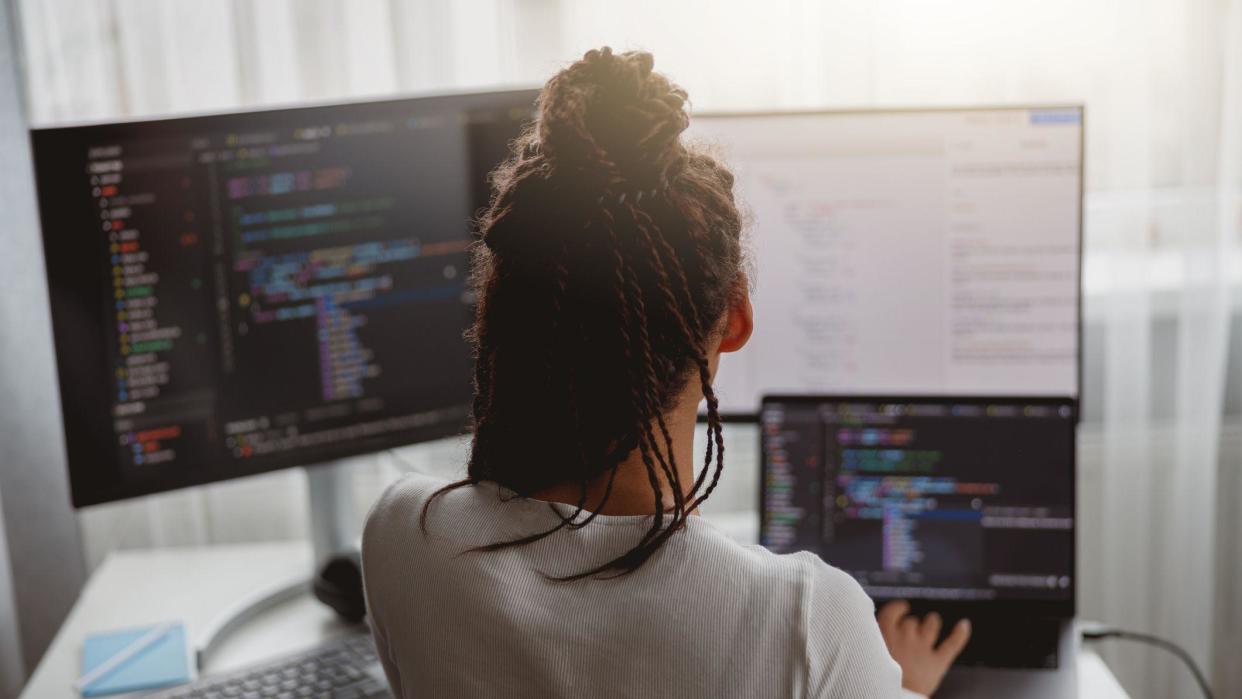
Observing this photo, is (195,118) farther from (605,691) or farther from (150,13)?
(605,691)

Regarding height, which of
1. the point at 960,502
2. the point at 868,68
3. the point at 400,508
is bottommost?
the point at 960,502

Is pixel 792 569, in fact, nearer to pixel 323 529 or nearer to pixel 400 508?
pixel 400 508

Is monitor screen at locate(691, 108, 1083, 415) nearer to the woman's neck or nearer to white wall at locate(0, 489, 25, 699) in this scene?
the woman's neck

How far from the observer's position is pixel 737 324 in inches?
31.7

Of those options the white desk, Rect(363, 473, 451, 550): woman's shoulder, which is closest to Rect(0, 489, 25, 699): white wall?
the white desk

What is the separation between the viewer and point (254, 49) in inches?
65.6

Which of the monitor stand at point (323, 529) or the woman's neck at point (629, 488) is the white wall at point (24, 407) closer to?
the monitor stand at point (323, 529)

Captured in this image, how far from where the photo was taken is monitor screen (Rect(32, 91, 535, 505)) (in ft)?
3.78

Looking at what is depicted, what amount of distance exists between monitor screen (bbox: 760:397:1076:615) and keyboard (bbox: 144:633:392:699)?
0.46 m

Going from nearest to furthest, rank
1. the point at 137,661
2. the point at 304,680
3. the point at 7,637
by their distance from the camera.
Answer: the point at 304,680 → the point at 137,661 → the point at 7,637

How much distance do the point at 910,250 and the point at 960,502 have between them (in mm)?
312

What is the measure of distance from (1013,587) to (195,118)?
923 millimetres

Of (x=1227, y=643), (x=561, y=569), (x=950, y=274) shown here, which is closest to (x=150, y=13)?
(x=950, y=274)

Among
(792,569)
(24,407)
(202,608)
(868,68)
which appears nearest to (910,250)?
(868,68)
